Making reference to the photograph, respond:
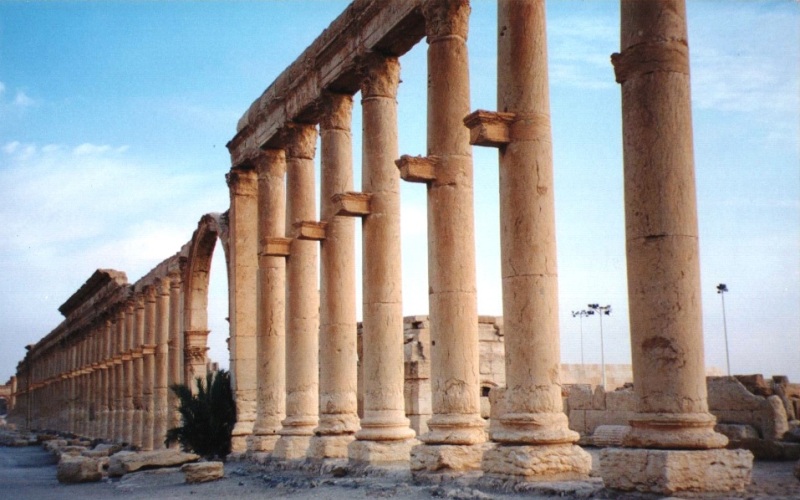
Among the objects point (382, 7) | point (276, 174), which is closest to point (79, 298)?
point (276, 174)

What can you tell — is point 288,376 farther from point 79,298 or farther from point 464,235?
point 79,298

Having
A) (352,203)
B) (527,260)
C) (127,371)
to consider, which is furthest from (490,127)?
(127,371)

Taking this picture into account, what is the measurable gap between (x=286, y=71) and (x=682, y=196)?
542 inches

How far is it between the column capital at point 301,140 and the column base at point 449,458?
9650 mm

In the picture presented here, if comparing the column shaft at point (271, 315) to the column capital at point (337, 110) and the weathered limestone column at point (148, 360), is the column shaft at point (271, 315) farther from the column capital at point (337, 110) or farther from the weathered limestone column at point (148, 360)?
the weathered limestone column at point (148, 360)

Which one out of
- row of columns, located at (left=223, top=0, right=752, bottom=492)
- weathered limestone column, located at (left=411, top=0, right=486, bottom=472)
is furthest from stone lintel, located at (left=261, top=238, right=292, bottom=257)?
weathered limestone column, located at (left=411, top=0, right=486, bottom=472)

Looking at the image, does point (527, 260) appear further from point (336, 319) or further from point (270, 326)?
point (270, 326)

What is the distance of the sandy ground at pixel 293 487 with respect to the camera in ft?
36.1

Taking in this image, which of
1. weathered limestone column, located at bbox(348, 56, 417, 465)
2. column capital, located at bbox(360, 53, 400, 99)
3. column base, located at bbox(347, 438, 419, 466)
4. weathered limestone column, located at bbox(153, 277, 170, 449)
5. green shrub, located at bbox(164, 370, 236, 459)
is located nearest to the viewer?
column base, located at bbox(347, 438, 419, 466)

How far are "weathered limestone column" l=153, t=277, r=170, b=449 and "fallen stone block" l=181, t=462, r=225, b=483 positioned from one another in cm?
1785

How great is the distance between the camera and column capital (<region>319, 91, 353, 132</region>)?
65.1 feet

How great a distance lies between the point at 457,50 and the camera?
15266mm

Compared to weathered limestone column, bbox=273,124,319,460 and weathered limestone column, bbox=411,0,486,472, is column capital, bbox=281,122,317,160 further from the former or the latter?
weathered limestone column, bbox=411,0,486,472

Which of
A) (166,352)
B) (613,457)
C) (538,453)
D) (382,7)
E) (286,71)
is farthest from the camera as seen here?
(166,352)
